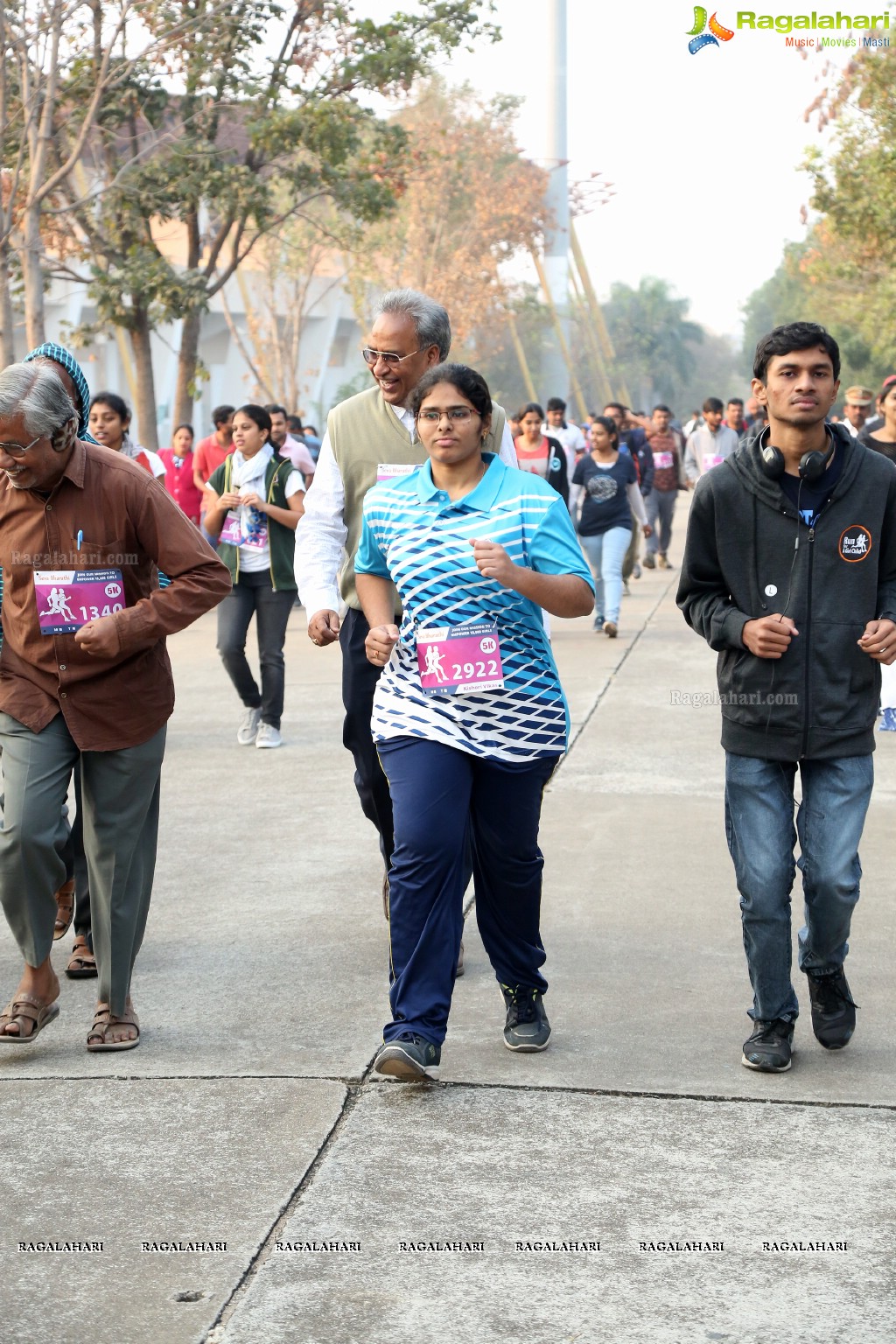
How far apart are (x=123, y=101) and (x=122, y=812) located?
1512 centimetres

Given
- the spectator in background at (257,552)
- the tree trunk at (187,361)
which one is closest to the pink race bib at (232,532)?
the spectator in background at (257,552)

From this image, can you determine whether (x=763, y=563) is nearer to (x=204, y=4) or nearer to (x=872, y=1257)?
(x=872, y=1257)

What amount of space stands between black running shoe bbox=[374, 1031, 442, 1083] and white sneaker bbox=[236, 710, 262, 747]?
219 inches

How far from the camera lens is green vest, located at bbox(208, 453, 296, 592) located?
9469 millimetres

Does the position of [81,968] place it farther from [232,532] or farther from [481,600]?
[232,532]

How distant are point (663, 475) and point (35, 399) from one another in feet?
54.6

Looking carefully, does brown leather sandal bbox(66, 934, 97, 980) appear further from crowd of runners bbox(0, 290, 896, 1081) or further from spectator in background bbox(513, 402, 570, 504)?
spectator in background bbox(513, 402, 570, 504)

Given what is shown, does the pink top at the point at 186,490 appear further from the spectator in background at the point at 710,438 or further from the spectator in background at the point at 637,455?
the spectator in background at the point at 710,438

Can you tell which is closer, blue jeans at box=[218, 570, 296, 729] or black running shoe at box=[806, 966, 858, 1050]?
black running shoe at box=[806, 966, 858, 1050]

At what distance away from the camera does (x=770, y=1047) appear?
456 centimetres

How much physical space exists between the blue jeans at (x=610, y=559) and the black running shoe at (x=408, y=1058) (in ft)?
33.0

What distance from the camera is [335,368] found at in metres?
67.2

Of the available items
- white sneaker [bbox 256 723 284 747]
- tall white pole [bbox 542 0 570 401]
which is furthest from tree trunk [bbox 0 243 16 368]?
tall white pole [bbox 542 0 570 401]

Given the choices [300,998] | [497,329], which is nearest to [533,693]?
[300,998]
